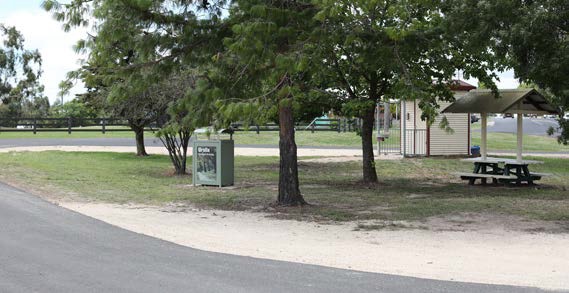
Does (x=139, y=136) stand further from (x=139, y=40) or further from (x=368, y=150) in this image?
(x=139, y=40)

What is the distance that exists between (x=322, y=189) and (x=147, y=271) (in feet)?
33.9

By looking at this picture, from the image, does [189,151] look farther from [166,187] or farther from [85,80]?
[85,80]

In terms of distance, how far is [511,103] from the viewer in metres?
17.4

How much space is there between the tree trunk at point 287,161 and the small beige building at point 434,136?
15739 millimetres

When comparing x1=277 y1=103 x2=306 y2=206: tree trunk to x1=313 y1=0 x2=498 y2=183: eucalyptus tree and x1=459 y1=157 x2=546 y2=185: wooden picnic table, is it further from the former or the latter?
x1=459 y1=157 x2=546 y2=185: wooden picnic table

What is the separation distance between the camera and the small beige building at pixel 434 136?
1128 inches

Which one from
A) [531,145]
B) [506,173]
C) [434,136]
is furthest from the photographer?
[531,145]

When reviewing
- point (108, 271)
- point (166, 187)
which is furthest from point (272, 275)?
point (166, 187)

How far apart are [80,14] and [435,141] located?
19797 mm

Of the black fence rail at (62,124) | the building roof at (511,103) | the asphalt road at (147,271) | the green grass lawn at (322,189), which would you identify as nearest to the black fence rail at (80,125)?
the black fence rail at (62,124)

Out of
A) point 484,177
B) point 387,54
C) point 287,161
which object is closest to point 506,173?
point 484,177

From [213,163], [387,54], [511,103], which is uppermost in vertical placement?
[387,54]

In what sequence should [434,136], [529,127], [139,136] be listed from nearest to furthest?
1. [139,136]
2. [434,136]
3. [529,127]

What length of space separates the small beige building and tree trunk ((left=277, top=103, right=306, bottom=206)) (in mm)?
15739
